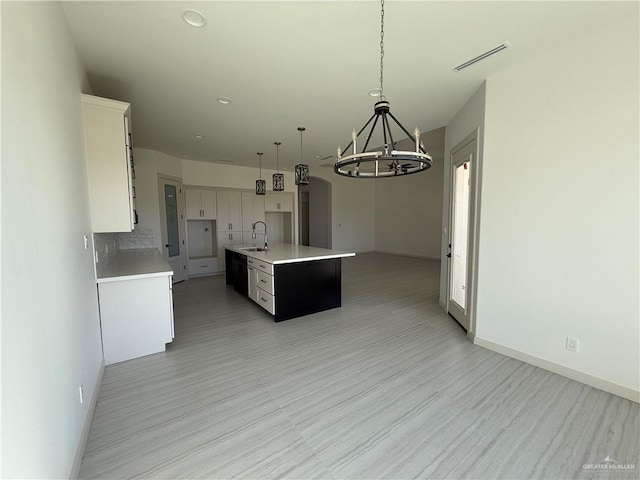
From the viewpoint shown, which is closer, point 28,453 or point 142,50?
point 28,453

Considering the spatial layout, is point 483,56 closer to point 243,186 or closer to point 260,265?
point 260,265

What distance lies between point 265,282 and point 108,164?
228 centimetres

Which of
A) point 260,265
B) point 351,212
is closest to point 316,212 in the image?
point 351,212

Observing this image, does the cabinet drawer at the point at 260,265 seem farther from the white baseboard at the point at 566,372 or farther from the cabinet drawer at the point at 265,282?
the white baseboard at the point at 566,372

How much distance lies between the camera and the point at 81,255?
7.10 feet

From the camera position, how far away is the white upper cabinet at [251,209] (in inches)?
290

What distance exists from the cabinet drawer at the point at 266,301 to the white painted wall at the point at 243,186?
276 centimetres

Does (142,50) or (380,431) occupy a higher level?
(142,50)

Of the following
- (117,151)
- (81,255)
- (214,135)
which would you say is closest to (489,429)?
(81,255)

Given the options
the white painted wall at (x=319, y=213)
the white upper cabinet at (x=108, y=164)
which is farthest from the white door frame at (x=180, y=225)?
the white painted wall at (x=319, y=213)

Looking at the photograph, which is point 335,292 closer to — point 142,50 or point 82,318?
point 82,318

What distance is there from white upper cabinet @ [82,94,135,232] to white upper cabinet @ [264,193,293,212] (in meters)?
5.10

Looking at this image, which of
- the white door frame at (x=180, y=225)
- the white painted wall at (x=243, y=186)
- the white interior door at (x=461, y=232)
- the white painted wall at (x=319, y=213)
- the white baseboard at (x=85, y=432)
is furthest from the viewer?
the white painted wall at (x=319, y=213)

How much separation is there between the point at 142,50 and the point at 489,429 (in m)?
3.94
